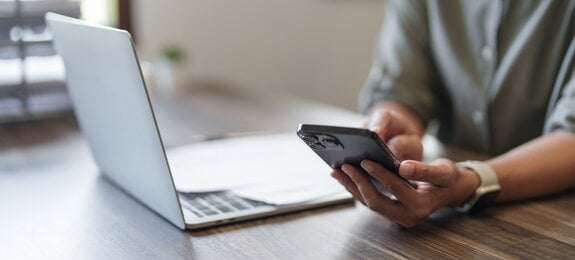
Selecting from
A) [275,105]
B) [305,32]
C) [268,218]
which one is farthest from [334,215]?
[305,32]

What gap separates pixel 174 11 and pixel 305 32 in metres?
0.64

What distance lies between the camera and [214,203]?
3.20ft

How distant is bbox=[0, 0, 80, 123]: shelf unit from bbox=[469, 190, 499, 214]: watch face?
0.92 m

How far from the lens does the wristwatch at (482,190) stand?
3.17 feet

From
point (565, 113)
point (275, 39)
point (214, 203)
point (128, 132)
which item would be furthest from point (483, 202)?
point (275, 39)

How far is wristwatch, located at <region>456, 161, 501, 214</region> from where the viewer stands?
3.17 feet

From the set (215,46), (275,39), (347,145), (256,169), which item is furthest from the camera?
(275,39)

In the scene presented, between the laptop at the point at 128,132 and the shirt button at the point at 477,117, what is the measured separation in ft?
1.48

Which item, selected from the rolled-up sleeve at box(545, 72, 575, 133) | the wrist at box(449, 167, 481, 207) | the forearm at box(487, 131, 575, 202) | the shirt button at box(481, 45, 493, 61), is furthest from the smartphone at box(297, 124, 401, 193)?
the shirt button at box(481, 45, 493, 61)

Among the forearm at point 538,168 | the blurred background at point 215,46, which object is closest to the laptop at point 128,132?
the forearm at point 538,168

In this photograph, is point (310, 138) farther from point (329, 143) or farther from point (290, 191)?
point (290, 191)

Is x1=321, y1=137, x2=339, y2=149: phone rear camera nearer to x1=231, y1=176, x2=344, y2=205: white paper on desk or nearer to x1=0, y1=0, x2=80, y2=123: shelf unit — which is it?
x1=231, y1=176, x2=344, y2=205: white paper on desk

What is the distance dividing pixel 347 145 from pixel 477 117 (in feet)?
2.13

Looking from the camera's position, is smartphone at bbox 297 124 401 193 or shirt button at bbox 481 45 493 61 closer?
smartphone at bbox 297 124 401 193
